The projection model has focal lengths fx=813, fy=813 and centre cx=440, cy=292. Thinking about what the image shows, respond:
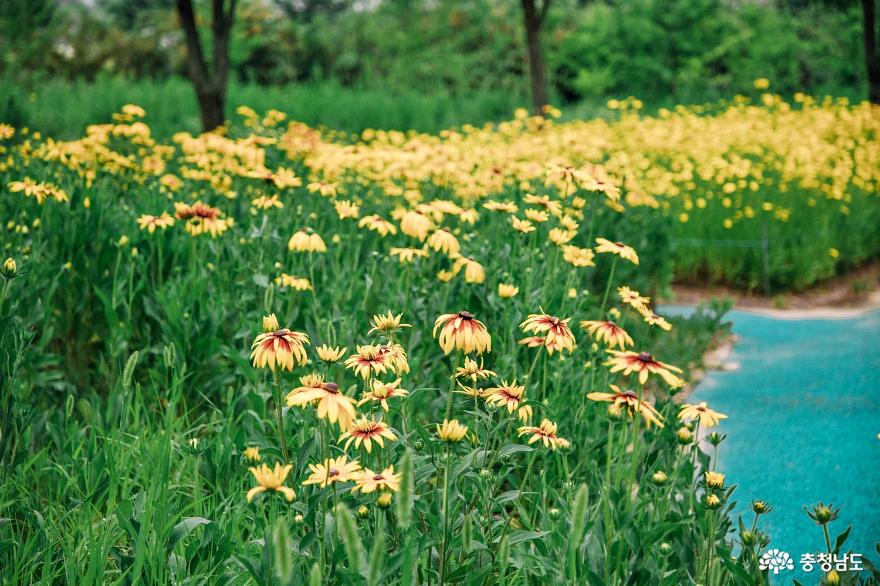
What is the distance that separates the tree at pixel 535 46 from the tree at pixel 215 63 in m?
3.90

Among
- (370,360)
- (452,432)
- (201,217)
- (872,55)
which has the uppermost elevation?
(872,55)

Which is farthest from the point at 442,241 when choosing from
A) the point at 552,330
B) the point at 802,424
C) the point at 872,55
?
the point at 872,55

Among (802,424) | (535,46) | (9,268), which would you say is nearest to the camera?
(9,268)

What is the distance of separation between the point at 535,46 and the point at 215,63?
4.31 metres

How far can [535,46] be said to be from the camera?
10.5 metres

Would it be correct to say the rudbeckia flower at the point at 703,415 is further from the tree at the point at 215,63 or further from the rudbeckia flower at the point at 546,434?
the tree at the point at 215,63

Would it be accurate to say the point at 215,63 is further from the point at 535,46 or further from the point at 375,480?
the point at 375,480

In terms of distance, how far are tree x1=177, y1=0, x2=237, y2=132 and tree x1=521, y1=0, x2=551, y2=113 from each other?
3.90 m

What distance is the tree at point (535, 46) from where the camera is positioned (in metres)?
10.3

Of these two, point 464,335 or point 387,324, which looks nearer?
point 464,335

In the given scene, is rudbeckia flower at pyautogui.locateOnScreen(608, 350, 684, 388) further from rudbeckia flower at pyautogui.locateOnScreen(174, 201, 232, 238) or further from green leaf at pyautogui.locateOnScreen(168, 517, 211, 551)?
rudbeckia flower at pyautogui.locateOnScreen(174, 201, 232, 238)

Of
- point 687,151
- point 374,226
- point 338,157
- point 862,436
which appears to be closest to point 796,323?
point 862,436

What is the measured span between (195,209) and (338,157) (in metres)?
1.83

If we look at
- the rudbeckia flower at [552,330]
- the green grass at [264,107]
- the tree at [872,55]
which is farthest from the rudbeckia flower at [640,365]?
the tree at [872,55]
